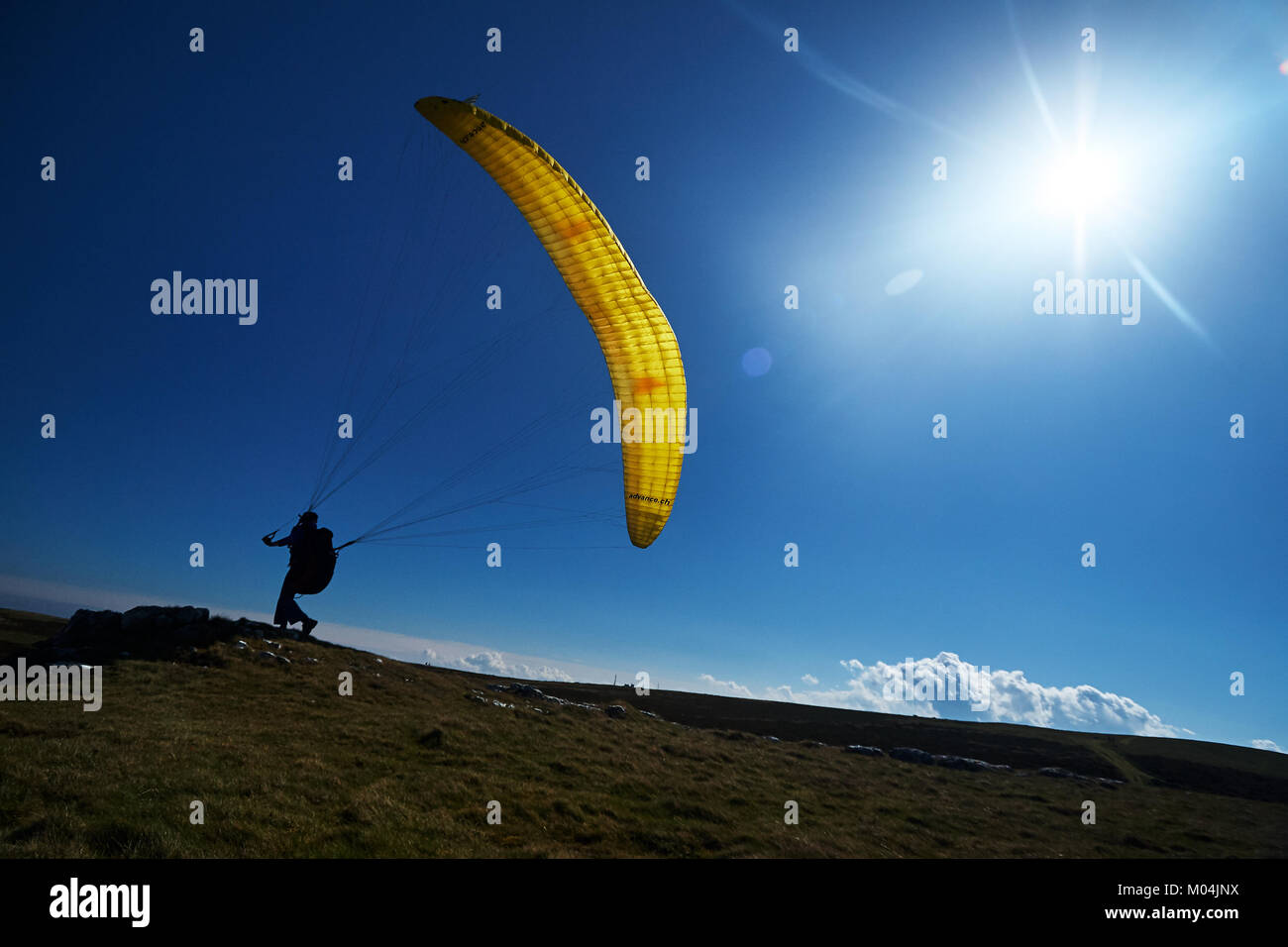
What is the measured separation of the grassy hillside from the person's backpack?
409 centimetres

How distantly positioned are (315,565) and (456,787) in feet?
33.2

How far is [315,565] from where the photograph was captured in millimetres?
19328

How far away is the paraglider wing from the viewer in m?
16.1

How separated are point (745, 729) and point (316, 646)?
95.1 feet

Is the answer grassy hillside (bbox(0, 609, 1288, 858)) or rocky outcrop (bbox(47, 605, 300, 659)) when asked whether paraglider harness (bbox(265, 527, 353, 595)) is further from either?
rocky outcrop (bbox(47, 605, 300, 659))

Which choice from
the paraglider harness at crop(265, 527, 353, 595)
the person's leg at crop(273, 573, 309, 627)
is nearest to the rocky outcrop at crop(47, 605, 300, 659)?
the person's leg at crop(273, 573, 309, 627)

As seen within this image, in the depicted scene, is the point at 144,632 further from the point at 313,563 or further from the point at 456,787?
the point at 456,787

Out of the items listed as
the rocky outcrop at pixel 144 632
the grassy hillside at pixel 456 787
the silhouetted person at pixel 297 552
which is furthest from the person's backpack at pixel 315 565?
the rocky outcrop at pixel 144 632

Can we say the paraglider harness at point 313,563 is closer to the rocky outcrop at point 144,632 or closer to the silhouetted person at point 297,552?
the silhouetted person at point 297,552

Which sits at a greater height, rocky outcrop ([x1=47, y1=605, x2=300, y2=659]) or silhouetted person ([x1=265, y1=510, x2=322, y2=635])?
silhouetted person ([x1=265, y1=510, x2=322, y2=635])
